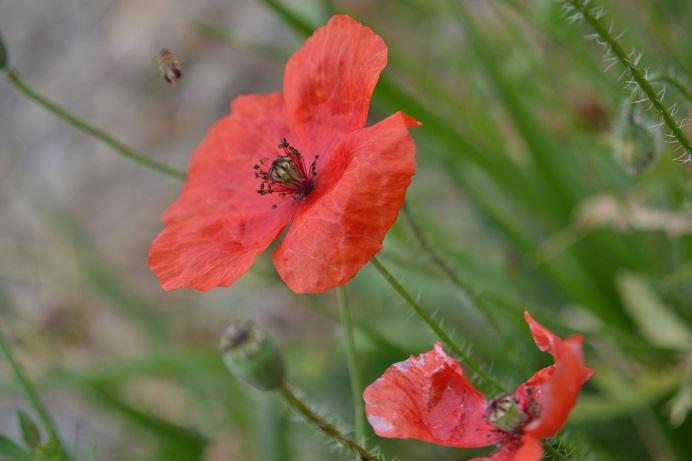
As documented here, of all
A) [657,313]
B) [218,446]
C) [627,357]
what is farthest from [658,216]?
[218,446]

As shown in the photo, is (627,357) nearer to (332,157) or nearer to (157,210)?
(332,157)

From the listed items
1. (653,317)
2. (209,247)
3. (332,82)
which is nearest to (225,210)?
(209,247)

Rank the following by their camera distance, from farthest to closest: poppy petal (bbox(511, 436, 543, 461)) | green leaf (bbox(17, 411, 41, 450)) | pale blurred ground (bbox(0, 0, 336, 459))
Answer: pale blurred ground (bbox(0, 0, 336, 459)) < green leaf (bbox(17, 411, 41, 450)) < poppy petal (bbox(511, 436, 543, 461))

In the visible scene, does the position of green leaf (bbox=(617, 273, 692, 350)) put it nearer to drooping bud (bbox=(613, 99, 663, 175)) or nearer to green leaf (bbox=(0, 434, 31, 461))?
drooping bud (bbox=(613, 99, 663, 175))

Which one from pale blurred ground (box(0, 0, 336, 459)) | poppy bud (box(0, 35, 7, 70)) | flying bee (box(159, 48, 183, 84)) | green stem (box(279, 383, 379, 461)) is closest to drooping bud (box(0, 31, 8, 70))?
poppy bud (box(0, 35, 7, 70))

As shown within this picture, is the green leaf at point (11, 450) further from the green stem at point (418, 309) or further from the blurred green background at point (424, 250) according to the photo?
the green stem at point (418, 309)

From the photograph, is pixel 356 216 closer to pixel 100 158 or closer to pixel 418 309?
pixel 418 309
